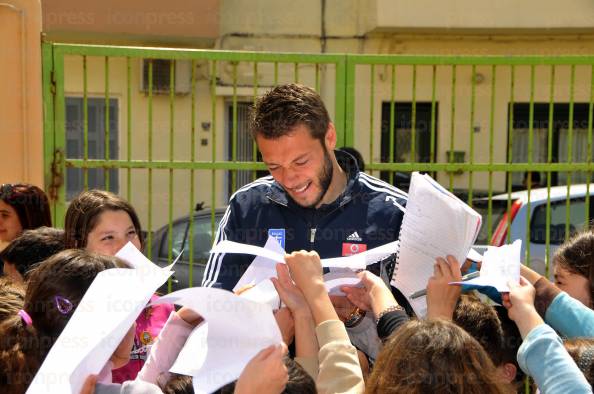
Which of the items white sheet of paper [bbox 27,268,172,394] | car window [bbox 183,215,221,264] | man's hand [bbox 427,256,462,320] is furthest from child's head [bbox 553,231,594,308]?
car window [bbox 183,215,221,264]

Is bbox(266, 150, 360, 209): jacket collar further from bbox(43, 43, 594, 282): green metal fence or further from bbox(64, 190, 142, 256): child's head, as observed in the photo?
bbox(43, 43, 594, 282): green metal fence

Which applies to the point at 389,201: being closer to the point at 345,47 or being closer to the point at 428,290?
Answer: the point at 428,290

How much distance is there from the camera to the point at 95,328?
7.00ft

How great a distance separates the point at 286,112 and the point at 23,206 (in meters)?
1.94

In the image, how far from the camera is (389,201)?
294cm

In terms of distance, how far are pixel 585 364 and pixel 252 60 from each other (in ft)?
7.93

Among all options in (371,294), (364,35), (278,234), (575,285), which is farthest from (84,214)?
(364,35)

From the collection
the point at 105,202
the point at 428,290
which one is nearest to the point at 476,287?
the point at 428,290

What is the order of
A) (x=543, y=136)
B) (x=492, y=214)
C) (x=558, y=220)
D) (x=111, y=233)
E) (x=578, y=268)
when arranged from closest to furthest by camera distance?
(x=578, y=268), (x=111, y=233), (x=492, y=214), (x=558, y=220), (x=543, y=136)

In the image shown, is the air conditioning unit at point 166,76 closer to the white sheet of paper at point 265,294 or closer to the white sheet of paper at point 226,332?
the white sheet of paper at point 265,294

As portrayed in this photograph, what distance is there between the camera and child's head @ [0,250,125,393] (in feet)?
7.28

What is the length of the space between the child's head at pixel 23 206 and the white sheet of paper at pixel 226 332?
2133 millimetres

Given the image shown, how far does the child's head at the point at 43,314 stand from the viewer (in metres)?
2.22

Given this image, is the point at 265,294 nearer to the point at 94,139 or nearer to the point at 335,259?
the point at 335,259
